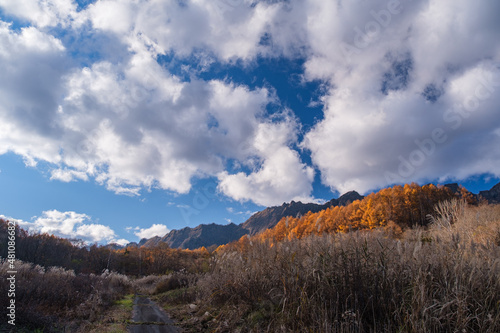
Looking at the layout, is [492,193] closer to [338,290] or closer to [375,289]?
[375,289]

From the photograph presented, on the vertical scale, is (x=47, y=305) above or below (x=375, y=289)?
below

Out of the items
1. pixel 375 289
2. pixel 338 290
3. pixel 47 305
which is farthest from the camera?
pixel 47 305

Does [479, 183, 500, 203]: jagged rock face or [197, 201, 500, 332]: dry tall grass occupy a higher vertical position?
[479, 183, 500, 203]: jagged rock face

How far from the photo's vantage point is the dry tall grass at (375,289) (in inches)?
144

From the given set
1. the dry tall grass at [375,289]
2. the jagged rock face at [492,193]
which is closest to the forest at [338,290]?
the dry tall grass at [375,289]

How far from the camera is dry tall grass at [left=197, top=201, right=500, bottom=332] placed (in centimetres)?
365

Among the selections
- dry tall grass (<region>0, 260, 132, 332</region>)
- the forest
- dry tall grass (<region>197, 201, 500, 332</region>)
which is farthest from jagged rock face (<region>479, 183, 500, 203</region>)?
dry tall grass (<region>0, 260, 132, 332</region>)

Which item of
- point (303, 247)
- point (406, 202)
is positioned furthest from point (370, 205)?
point (303, 247)

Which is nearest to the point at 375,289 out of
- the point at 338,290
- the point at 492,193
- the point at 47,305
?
the point at 338,290

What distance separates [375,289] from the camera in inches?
171

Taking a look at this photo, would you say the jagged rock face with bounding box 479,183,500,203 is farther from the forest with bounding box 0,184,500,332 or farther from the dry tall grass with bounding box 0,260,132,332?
the dry tall grass with bounding box 0,260,132,332

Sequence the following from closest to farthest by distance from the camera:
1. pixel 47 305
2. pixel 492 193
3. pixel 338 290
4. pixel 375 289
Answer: pixel 375 289 → pixel 338 290 → pixel 47 305 → pixel 492 193

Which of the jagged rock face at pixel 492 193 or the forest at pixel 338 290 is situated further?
the jagged rock face at pixel 492 193

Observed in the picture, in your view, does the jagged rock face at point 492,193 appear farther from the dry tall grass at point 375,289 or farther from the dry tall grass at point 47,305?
the dry tall grass at point 47,305
